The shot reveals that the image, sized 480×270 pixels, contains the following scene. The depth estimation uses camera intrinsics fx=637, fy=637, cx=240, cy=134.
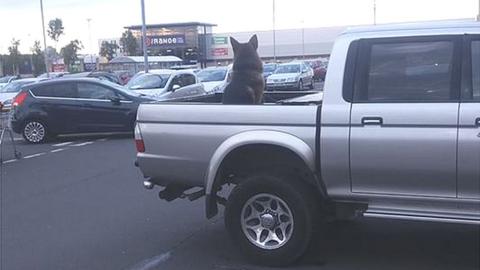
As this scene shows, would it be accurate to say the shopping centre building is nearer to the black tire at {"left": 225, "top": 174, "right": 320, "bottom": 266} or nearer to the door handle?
the black tire at {"left": 225, "top": 174, "right": 320, "bottom": 266}

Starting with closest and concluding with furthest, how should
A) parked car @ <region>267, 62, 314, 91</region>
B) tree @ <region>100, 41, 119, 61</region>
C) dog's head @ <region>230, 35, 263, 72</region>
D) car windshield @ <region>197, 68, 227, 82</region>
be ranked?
dog's head @ <region>230, 35, 263, 72</region>
car windshield @ <region>197, 68, 227, 82</region>
parked car @ <region>267, 62, 314, 91</region>
tree @ <region>100, 41, 119, 61</region>

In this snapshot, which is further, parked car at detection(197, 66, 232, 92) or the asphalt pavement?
parked car at detection(197, 66, 232, 92)

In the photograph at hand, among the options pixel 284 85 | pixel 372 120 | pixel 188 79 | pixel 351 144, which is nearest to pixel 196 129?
pixel 351 144

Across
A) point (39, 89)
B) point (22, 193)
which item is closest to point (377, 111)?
point (22, 193)

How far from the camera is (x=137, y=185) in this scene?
9.34m

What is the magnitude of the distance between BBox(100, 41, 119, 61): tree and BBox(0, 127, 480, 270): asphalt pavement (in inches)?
4166

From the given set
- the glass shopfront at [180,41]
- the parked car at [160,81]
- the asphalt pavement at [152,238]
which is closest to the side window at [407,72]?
the asphalt pavement at [152,238]

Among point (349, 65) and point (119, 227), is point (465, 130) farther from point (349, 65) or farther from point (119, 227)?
point (119, 227)

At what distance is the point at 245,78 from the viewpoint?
23.2 ft

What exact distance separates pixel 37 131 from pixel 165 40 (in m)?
91.7

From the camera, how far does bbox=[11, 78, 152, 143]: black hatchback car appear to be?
1579 cm

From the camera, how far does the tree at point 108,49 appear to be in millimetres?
112769

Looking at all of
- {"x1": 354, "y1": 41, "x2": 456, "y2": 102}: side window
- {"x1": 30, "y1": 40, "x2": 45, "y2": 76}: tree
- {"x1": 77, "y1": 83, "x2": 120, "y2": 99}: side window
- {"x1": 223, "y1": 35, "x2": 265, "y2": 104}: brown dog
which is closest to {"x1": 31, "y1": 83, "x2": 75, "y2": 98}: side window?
{"x1": 77, "y1": 83, "x2": 120, "y2": 99}: side window

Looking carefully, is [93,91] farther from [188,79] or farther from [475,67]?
[475,67]
